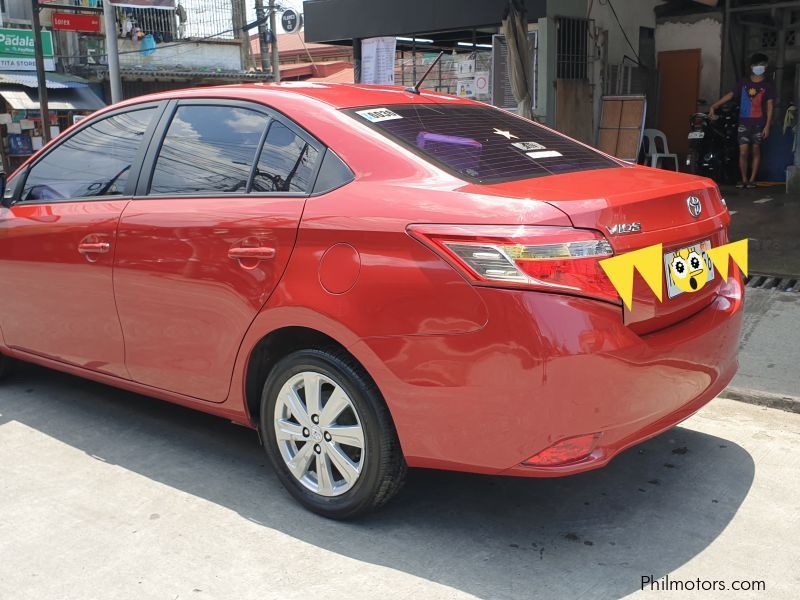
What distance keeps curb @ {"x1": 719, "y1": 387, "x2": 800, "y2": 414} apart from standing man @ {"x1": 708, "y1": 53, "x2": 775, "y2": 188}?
23.5ft

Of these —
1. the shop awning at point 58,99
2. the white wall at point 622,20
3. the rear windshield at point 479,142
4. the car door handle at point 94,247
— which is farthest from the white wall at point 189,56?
the rear windshield at point 479,142

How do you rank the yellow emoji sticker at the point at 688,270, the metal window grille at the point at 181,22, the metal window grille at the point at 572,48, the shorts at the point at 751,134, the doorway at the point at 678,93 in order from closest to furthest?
the yellow emoji sticker at the point at 688,270 < the metal window grille at the point at 572,48 < the shorts at the point at 751,134 < the doorway at the point at 678,93 < the metal window grille at the point at 181,22

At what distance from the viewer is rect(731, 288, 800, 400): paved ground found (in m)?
4.76

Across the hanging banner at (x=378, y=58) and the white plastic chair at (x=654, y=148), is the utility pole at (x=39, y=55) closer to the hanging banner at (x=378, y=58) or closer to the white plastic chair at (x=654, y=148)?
the hanging banner at (x=378, y=58)

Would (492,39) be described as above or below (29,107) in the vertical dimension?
above

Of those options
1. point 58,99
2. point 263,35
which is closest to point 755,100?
point 58,99

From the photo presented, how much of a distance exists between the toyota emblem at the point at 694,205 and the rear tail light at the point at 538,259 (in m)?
0.59

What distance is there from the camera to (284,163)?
11.4 ft

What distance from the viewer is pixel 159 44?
2284 centimetres

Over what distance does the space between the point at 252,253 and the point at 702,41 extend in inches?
410

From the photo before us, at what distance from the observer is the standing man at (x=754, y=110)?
1073 centimetres

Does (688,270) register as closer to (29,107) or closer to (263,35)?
(29,107)

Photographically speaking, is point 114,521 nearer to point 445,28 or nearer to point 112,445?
point 112,445

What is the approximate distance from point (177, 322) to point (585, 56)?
8.20 metres
